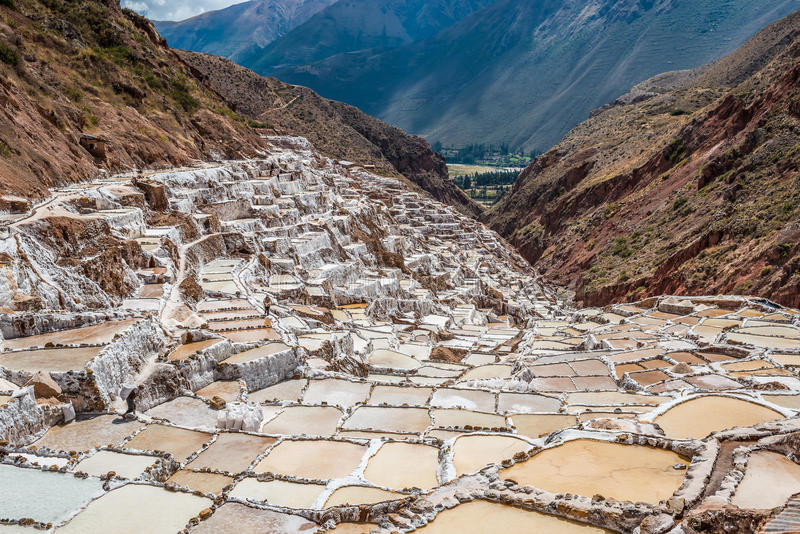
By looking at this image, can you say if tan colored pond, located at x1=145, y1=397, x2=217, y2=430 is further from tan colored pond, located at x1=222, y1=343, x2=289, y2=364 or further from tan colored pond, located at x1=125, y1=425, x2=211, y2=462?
tan colored pond, located at x1=222, y1=343, x2=289, y2=364

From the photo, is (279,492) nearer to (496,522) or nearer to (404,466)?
(404,466)

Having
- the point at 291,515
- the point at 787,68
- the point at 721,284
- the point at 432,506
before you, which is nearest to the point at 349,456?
the point at 291,515

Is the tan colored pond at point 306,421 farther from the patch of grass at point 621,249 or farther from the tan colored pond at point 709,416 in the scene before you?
the patch of grass at point 621,249

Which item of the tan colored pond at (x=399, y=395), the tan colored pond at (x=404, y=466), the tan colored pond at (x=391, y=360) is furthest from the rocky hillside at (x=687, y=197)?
the tan colored pond at (x=404, y=466)

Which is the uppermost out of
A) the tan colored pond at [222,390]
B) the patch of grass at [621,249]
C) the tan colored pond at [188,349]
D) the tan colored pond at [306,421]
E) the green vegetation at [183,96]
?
the green vegetation at [183,96]

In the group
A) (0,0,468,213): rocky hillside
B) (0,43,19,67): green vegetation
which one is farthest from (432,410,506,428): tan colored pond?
(0,43,19,67): green vegetation

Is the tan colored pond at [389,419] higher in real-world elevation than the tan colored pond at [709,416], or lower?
lower

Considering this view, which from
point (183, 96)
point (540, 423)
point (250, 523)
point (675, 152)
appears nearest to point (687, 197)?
point (675, 152)
